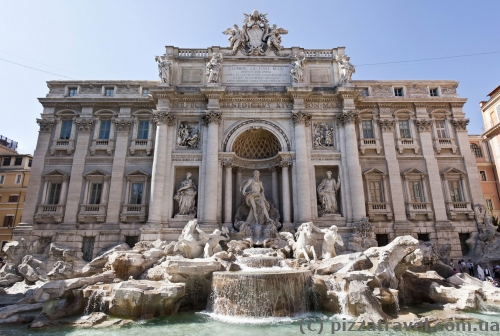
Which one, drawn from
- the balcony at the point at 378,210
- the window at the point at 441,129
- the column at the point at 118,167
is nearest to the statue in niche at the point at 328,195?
the balcony at the point at 378,210

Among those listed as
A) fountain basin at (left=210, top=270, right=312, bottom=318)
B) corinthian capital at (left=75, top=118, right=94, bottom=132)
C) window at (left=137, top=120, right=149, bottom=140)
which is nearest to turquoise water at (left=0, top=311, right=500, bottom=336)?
fountain basin at (left=210, top=270, right=312, bottom=318)

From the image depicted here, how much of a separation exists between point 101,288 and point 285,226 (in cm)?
1036

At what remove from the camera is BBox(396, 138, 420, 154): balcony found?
21.1m

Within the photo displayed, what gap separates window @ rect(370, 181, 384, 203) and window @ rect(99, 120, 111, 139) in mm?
19060

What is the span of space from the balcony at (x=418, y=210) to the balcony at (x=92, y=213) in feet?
66.4

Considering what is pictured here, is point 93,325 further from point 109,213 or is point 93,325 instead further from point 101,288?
point 109,213

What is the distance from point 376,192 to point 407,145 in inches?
168

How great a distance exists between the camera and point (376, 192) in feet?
66.9

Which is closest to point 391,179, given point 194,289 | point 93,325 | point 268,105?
point 268,105

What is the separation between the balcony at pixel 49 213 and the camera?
63.0 feet

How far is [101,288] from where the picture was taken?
37.8ft

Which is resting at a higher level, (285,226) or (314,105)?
(314,105)

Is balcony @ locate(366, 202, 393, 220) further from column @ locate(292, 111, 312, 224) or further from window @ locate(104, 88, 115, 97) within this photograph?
window @ locate(104, 88, 115, 97)

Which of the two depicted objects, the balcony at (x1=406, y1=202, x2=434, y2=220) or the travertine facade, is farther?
the balcony at (x1=406, y1=202, x2=434, y2=220)
